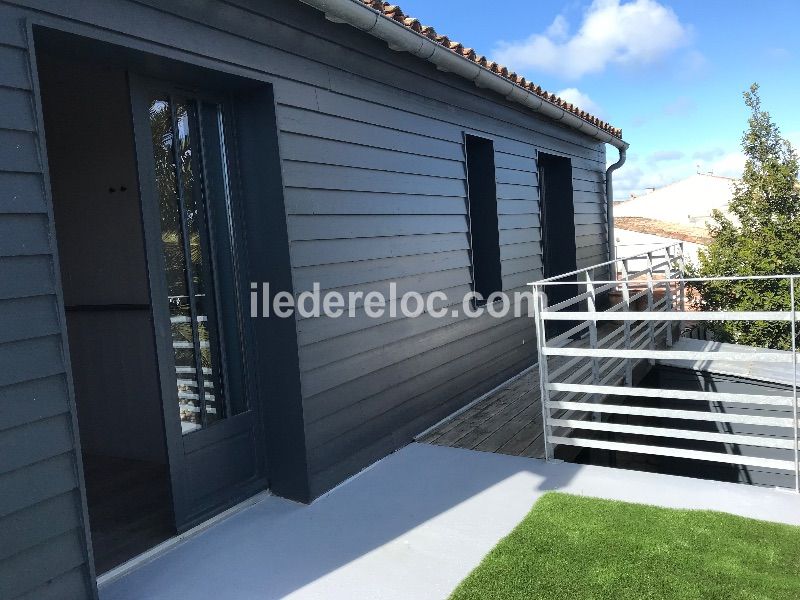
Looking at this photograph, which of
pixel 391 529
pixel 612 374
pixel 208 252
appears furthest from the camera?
pixel 612 374

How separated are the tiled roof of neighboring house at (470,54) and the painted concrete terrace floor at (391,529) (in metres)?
2.92

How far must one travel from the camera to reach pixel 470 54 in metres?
4.68

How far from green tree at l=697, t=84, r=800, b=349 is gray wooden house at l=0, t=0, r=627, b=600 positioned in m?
5.05

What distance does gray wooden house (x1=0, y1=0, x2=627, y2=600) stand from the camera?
2059 millimetres

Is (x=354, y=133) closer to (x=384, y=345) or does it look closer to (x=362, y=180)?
(x=362, y=180)

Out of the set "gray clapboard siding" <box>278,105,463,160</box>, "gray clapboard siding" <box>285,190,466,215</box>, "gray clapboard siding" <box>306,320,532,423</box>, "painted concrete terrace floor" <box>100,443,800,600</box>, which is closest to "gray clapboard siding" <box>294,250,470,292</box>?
"gray clapboard siding" <box>285,190,466,215</box>

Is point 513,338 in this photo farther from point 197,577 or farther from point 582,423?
point 197,577

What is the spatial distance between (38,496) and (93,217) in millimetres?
2694

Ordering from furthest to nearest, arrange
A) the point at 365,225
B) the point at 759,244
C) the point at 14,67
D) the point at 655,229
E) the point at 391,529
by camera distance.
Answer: the point at 655,229, the point at 759,244, the point at 365,225, the point at 391,529, the point at 14,67

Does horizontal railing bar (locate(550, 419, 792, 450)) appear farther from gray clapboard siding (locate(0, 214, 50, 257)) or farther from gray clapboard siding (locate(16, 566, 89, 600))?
gray clapboard siding (locate(0, 214, 50, 257))

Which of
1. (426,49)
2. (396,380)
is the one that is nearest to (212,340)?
(396,380)

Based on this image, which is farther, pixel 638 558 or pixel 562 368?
pixel 562 368

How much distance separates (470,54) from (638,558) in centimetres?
394

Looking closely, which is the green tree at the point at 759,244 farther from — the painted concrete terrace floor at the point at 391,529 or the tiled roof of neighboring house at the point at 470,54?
the painted concrete terrace floor at the point at 391,529
